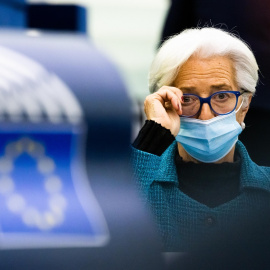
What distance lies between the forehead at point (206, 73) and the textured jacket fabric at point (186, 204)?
138mm

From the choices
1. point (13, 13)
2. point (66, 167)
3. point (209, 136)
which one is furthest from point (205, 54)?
point (66, 167)

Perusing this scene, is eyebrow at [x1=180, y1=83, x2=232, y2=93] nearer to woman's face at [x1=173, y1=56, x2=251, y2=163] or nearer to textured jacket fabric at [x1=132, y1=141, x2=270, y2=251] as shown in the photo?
woman's face at [x1=173, y1=56, x2=251, y2=163]

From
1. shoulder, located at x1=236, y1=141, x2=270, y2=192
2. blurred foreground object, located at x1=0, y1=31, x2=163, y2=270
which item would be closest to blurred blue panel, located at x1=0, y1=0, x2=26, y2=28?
blurred foreground object, located at x1=0, y1=31, x2=163, y2=270

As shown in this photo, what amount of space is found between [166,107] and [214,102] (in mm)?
97

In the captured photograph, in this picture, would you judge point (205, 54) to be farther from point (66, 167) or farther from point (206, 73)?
point (66, 167)

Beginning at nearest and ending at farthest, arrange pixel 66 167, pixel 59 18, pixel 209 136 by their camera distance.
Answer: pixel 66 167, pixel 59 18, pixel 209 136

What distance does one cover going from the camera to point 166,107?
1.36m

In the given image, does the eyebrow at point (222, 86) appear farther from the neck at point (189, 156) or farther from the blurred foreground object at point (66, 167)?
the blurred foreground object at point (66, 167)

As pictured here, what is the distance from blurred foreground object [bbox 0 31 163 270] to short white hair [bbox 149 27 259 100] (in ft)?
1.66

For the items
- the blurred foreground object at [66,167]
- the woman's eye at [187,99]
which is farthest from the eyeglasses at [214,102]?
the blurred foreground object at [66,167]

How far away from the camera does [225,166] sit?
4.61ft

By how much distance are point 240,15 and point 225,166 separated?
302 millimetres

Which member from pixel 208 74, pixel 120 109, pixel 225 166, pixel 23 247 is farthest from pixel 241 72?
pixel 23 247

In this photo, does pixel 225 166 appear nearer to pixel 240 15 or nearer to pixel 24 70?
pixel 240 15
